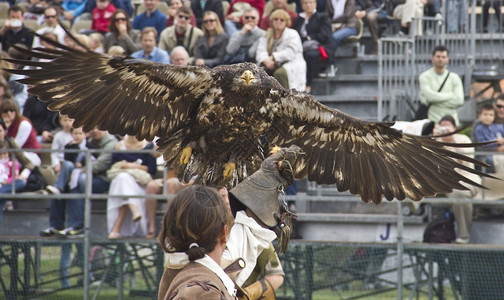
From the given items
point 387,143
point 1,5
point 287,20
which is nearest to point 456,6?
point 287,20

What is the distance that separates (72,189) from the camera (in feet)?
31.2

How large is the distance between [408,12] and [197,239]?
9150 millimetres

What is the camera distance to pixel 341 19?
12.1m

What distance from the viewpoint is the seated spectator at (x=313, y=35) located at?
37.1ft

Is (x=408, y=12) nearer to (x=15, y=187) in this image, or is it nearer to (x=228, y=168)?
(x=15, y=187)

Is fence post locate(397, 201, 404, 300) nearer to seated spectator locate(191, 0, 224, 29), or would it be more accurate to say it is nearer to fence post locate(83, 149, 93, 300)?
fence post locate(83, 149, 93, 300)

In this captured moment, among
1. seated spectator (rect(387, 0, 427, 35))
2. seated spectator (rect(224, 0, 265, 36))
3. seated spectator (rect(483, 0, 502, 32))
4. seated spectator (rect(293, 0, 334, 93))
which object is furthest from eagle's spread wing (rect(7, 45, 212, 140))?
seated spectator (rect(483, 0, 502, 32))

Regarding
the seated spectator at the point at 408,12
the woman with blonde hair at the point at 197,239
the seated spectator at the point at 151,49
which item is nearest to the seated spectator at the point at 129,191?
the seated spectator at the point at 151,49

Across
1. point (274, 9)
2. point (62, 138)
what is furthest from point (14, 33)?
point (274, 9)

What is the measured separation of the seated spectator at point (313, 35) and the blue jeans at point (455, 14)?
1.70 m

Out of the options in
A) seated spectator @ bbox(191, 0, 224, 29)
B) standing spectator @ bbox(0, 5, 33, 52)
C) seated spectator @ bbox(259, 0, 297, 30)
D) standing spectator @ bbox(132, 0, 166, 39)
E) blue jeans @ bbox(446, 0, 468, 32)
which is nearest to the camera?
seated spectator @ bbox(259, 0, 297, 30)

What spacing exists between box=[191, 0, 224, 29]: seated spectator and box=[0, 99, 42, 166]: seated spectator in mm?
3504

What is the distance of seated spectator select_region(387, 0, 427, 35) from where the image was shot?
11938 millimetres

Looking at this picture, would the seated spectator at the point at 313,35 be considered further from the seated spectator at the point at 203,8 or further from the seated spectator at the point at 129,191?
the seated spectator at the point at 129,191
